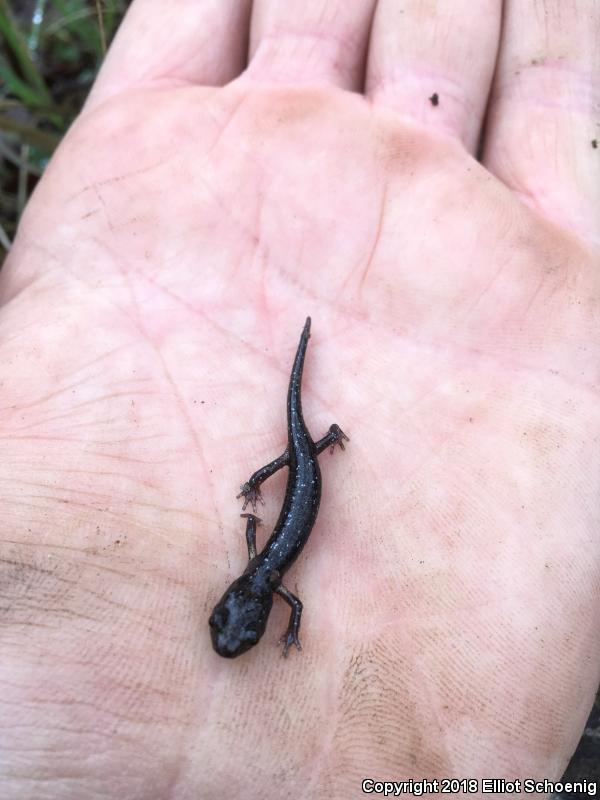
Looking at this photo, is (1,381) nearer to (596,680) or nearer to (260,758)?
(260,758)

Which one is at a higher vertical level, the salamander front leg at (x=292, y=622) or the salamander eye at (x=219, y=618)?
the salamander eye at (x=219, y=618)

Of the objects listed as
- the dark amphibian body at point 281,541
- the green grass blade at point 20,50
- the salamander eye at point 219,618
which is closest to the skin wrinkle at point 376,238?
the dark amphibian body at point 281,541

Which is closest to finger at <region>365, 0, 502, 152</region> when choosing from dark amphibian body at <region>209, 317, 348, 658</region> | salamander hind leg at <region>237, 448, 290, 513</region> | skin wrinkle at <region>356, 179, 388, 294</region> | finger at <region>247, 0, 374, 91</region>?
finger at <region>247, 0, 374, 91</region>

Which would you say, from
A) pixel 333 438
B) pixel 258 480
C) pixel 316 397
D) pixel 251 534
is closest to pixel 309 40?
pixel 316 397

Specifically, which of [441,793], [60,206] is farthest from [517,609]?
[60,206]

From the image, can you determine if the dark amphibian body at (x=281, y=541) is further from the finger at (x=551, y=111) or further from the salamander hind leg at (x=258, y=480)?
the finger at (x=551, y=111)
